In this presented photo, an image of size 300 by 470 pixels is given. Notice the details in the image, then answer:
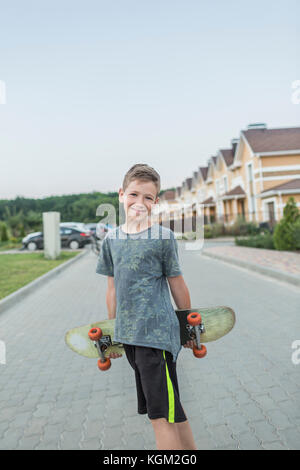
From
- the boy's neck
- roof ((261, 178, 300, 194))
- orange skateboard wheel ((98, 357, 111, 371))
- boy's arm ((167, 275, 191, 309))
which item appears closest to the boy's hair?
the boy's neck

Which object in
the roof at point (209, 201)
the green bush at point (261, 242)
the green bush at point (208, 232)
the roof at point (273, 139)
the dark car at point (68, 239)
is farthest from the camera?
the roof at point (209, 201)

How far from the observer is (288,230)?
16.6 meters

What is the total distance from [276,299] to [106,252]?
19.6 ft

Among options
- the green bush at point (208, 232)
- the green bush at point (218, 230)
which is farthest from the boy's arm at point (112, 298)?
the green bush at point (218, 230)

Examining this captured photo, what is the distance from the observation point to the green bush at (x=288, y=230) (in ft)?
54.1

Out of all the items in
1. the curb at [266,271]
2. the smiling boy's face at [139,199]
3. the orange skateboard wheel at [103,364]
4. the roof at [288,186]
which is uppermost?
the roof at [288,186]

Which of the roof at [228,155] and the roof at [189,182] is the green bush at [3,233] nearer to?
the roof at [228,155]

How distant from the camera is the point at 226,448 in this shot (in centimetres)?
268

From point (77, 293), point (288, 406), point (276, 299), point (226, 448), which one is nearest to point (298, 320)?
point (276, 299)

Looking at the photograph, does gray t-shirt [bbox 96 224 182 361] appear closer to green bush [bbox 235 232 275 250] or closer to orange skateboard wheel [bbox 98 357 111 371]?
orange skateboard wheel [bbox 98 357 111 371]

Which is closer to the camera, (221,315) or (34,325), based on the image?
(221,315)

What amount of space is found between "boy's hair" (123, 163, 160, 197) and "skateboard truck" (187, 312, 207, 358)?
2.53 feet

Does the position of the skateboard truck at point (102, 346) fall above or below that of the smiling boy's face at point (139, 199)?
below
